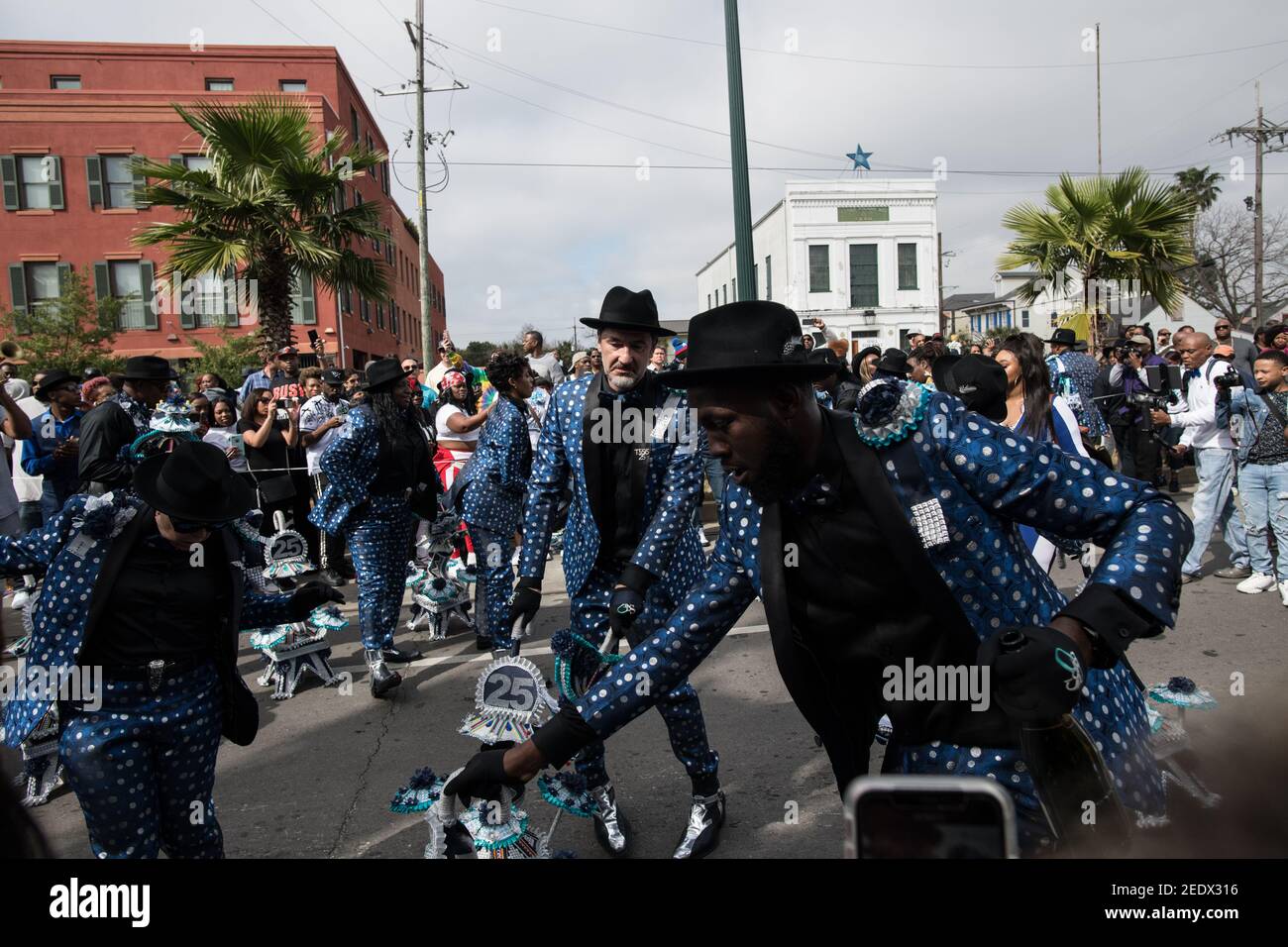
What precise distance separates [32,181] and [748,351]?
1418 inches

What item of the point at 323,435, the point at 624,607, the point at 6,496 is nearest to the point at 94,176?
the point at 323,435

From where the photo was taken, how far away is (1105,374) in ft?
38.7

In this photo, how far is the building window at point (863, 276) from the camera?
43938 millimetres

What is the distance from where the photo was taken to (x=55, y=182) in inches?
1171

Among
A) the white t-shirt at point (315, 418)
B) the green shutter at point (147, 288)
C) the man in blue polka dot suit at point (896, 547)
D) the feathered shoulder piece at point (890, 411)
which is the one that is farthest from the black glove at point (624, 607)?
the green shutter at point (147, 288)

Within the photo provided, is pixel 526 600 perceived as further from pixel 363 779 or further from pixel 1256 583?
pixel 1256 583

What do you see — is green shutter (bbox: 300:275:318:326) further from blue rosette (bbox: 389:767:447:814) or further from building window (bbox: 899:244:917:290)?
blue rosette (bbox: 389:767:447:814)

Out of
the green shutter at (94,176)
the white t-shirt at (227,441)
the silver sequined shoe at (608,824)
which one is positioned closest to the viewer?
the silver sequined shoe at (608,824)

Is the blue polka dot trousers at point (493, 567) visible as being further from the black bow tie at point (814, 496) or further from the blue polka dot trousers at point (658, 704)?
the black bow tie at point (814, 496)

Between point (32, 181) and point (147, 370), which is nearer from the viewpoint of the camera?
point (147, 370)

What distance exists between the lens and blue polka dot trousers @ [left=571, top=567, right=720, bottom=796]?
3545 millimetres

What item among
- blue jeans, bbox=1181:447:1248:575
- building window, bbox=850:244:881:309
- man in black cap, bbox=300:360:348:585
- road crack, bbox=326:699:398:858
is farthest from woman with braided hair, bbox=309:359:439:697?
building window, bbox=850:244:881:309

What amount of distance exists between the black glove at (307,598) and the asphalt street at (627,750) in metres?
1.01
